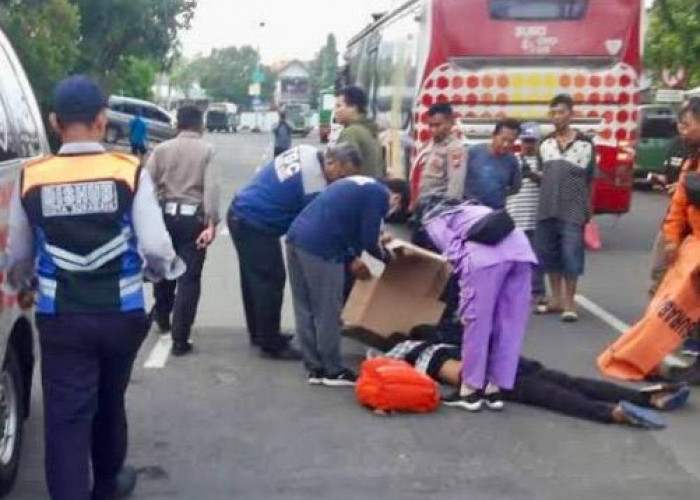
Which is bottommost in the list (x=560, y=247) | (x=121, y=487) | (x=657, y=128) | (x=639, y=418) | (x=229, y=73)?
(x=229, y=73)

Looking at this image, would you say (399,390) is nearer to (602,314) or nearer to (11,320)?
(11,320)

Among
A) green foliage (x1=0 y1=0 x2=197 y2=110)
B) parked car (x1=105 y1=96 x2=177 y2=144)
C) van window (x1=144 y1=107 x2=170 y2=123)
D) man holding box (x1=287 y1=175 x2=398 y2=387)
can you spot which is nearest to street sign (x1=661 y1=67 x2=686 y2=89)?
parked car (x1=105 y1=96 x2=177 y2=144)

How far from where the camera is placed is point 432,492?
6.53m

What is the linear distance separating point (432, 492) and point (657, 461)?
130 centimetres

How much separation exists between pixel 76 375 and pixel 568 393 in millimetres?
3449

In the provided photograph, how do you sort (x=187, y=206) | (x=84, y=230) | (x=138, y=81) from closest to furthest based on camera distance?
1. (x=84, y=230)
2. (x=187, y=206)
3. (x=138, y=81)

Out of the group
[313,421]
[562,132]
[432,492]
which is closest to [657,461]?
[432,492]

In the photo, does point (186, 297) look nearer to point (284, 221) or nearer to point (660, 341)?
point (284, 221)

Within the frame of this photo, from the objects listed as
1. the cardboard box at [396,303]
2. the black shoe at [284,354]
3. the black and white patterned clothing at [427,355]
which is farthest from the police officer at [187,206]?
the black and white patterned clothing at [427,355]

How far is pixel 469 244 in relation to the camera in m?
8.07

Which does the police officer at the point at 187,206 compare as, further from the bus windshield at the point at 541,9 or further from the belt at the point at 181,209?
the bus windshield at the point at 541,9

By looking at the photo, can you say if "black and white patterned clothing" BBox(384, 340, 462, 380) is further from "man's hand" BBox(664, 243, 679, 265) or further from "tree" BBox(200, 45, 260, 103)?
"tree" BBox(200, 45, 260, 103)

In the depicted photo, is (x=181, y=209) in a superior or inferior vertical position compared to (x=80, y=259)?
inferior

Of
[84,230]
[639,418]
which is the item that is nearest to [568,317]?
[639,418]
